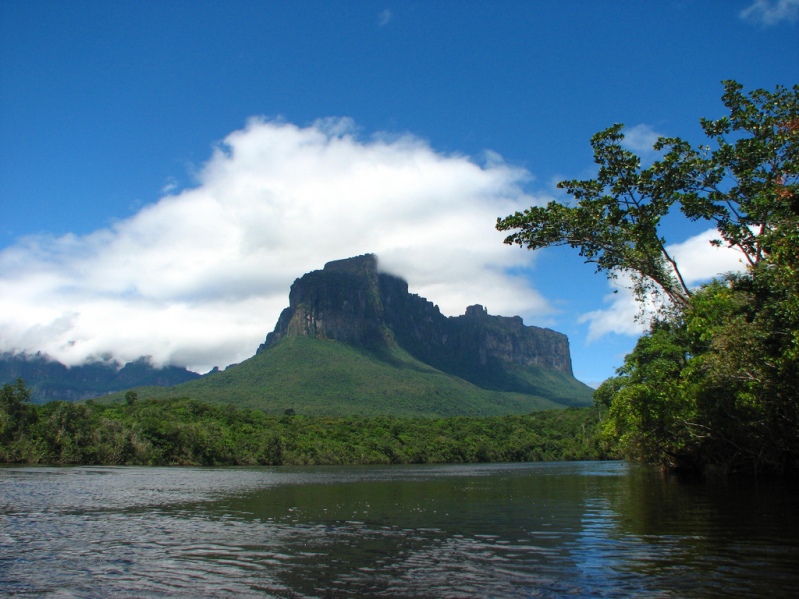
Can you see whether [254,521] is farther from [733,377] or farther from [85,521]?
[733,377]

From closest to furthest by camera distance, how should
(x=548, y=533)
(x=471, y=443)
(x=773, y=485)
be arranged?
(x=548, y=533), (x=773, y=485), (x=471, y=443)

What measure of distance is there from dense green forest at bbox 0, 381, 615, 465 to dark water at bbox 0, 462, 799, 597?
56139mm

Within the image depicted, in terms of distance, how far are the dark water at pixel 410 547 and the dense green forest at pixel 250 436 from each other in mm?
56139

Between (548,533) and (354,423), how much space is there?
11146 centimetres

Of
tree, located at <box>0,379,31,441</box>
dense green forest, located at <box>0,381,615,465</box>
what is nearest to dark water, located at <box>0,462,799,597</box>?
tree, located at <box>0,379,31,441</box>

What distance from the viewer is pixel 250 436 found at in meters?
108

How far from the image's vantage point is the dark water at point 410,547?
12.2 m

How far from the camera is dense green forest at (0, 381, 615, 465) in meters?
81.4

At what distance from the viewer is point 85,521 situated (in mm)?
24078

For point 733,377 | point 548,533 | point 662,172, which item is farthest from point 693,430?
point 548,533

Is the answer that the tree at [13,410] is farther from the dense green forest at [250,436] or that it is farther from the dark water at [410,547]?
the dark water at [410,547]

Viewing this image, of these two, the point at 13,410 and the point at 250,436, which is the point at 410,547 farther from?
the point at 250,436

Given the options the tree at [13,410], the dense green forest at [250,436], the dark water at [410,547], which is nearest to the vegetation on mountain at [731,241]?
the dark water at [410,547]

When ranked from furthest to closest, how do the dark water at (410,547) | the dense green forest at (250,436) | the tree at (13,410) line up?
the dense green forest at (250,436)
the tree at (13,410)
the dark water at (410,547)
